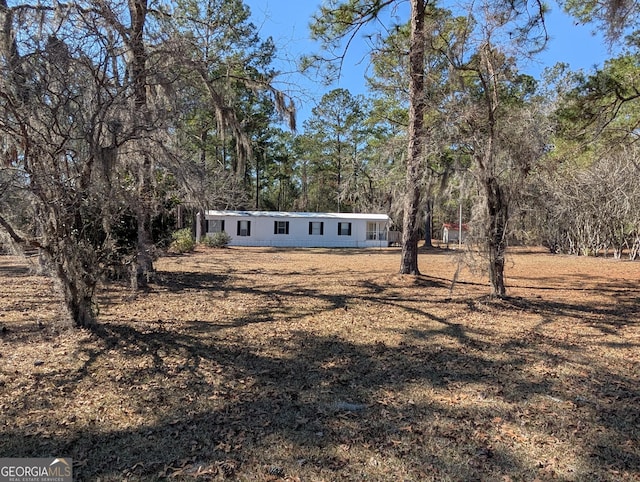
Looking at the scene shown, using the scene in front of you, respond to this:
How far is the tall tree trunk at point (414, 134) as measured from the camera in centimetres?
730

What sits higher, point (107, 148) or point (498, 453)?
point (107, 148)

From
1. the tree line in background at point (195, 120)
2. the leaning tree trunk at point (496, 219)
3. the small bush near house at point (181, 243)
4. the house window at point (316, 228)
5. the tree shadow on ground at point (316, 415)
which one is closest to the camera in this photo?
the tree shadow on ground at point (316, 415)

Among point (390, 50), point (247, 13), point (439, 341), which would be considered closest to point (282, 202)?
point (247, 13)

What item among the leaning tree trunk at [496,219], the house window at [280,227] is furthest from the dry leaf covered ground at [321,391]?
the house window at [280,227]

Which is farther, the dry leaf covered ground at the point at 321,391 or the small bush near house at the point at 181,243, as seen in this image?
the small bush near house at the point at 181,243

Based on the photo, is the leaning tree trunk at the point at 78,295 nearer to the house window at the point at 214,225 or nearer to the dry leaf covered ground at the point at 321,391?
the dry leaf covered ground at the point at 321,391

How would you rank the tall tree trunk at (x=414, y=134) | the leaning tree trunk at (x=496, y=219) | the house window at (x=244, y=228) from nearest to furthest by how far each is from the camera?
the leaning tree trunk at (x=496, y=219)
the tall tree trunk at (x=414, y=134)
the house window at (x=244, y=228)

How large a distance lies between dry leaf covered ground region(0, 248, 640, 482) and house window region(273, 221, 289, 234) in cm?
1729

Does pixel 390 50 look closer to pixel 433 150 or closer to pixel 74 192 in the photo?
pixel 433 150

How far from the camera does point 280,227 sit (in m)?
23.7

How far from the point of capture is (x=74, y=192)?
3.61m

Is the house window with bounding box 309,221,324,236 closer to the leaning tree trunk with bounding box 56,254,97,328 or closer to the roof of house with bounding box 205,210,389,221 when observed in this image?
the roof of house with bounding box 205,210,389,221

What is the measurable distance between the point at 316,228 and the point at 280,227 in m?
2.16

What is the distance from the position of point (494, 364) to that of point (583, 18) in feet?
21.1
